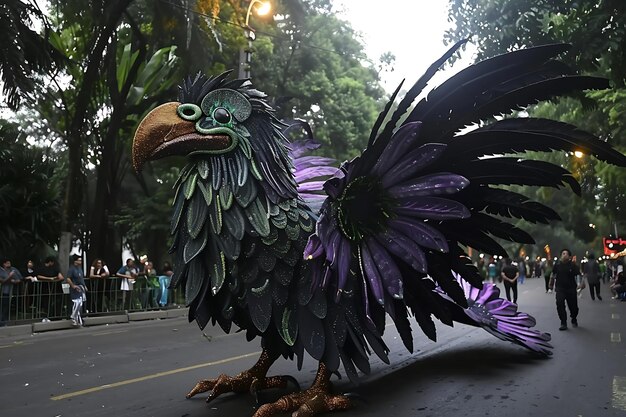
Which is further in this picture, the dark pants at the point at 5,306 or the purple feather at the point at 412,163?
the dark pants at the point at 5,306

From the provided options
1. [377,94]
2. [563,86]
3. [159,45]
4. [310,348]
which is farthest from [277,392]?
[377,94]

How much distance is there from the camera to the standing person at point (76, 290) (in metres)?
13.6

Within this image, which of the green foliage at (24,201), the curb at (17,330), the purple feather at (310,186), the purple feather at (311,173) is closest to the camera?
the purple feather at (310,186)

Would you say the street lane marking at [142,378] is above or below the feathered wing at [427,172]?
below

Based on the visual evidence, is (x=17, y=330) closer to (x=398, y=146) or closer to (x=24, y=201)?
(x=24, y=201)

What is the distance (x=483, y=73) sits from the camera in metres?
4.34

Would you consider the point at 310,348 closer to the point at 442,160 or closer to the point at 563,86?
the point at 442,160

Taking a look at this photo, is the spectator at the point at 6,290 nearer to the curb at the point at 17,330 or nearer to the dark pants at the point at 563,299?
the curb at the point at 17,330

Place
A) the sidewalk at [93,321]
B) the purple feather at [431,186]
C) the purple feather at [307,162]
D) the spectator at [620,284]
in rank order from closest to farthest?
the purple feather at [431,186] → the purple feather at [307,162] → the sidewalk at [93,321] → the spectator at [620,284]

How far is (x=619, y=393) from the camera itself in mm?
5691

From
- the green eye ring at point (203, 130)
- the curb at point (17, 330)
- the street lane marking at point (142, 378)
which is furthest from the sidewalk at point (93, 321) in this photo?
the green eye ring at point (203, 130)

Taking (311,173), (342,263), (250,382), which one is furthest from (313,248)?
(250,382)

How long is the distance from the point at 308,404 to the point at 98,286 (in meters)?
11.9

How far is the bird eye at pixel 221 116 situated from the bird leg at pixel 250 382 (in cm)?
199
